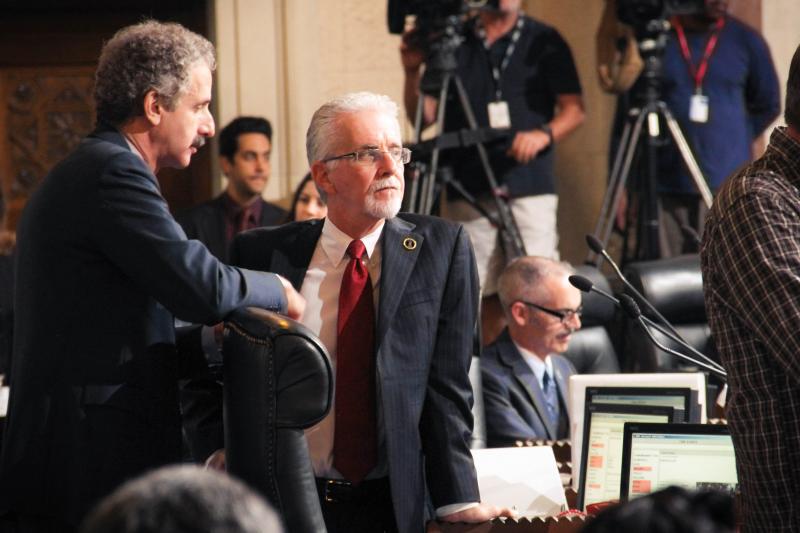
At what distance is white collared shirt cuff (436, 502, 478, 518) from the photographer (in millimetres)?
2338

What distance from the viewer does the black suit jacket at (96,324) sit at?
82.2 inches

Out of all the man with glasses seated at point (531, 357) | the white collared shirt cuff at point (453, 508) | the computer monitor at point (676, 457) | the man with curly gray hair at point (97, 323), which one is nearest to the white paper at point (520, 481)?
the computer monitor at point (676, 457)

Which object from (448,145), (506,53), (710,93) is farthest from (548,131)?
(710,93)

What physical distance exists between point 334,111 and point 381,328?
449mm

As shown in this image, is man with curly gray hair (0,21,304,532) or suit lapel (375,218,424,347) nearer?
man with curly gray hair (0,21,304,532)

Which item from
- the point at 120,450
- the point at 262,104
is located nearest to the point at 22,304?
the point at 120,450

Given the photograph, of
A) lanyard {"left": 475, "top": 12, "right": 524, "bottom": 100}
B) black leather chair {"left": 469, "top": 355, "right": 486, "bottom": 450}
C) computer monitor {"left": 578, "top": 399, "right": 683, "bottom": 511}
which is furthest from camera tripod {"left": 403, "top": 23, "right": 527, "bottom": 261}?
computer monitor {"left": 578, "top": 399, "right": 683, "bottom": 511}

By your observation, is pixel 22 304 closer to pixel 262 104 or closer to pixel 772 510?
pixel 772 510

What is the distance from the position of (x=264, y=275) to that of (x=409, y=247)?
1.19ft

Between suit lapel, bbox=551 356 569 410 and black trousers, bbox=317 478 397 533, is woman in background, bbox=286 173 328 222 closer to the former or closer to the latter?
suit lapel, bbox=551 356 569 410

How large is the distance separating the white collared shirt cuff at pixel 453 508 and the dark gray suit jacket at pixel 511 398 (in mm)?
1328

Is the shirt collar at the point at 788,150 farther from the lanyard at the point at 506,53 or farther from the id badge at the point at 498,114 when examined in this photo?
the lanyard at the point at 506,53

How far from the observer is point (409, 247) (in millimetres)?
2443

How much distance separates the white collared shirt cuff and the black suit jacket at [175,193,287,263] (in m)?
2.96
